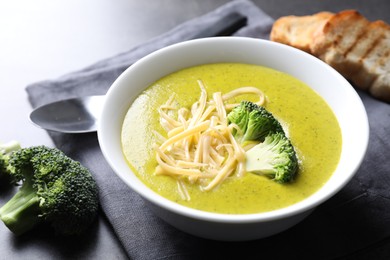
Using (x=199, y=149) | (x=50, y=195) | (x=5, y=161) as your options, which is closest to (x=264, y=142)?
(x=199, y=149)

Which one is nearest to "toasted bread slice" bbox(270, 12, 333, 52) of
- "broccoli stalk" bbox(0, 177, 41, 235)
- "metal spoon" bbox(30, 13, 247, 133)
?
"metal spoon" bbox(30, 13, 247, 133)

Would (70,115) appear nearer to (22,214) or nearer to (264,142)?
(22,214)

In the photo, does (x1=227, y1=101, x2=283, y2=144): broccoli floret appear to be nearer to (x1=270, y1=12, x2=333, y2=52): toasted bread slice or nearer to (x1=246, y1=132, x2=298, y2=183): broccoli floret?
(x1=246, y1=132, x2=298, y2=183): broccoli floret

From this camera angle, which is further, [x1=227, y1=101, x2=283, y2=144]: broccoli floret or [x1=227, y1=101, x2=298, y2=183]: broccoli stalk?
[x1=227, y1=101, x2=283, y2=144]: broccoli floret

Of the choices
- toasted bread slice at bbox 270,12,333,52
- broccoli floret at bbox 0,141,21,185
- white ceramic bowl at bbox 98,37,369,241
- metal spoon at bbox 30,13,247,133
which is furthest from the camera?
toasted bread slice at bbox 270,12,333,52

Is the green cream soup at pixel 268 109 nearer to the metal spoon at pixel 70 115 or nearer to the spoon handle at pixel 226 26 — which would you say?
the metal spoon at pixel 70 115

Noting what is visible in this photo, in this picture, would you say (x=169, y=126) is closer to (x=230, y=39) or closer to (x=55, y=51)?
(x=230, y=39)
